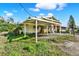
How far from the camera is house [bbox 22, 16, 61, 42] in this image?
3.18 metres

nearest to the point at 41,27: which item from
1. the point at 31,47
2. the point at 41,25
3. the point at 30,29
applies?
the point at 41,25

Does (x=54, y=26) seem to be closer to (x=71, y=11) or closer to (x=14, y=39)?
(x=71, y=11)

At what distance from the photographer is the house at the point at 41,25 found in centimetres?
318

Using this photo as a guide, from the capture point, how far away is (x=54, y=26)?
10.5ft

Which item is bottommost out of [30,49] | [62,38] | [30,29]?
[30,49]

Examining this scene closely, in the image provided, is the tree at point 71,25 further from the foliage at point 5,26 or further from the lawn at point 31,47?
the foliage at point 5,26

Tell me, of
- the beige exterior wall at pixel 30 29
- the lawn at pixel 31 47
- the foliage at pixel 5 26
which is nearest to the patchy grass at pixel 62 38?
the lawn at pixel 31 47

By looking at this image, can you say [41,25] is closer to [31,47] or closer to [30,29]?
[30,29]

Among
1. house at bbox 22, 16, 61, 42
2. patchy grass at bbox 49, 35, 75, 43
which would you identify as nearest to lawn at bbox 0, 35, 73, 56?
patchy grass at bbox 49, 35, 75, 43

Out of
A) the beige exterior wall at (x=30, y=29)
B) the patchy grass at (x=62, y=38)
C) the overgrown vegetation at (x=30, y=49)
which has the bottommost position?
the overgrown vegetation at (x=30, y=49)

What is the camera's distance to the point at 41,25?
317cm

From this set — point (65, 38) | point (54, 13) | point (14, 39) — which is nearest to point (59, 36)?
point (65, 38)

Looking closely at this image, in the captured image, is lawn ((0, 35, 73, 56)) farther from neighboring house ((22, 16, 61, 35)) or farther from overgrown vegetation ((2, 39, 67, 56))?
neighboring house ((22, 16, 61, 35))

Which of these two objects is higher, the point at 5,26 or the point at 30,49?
the point at 5,26
